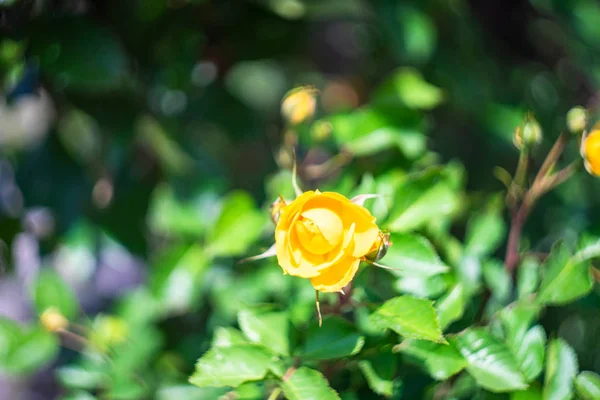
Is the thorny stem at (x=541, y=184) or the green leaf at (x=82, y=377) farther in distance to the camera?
the green leaf at (x=82, y=377)

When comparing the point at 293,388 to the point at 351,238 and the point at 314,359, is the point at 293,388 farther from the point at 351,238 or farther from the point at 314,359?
the point at 351,238

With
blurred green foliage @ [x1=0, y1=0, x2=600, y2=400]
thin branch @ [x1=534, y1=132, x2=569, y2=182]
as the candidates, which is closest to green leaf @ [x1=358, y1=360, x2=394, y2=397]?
blurred green foliage @ [x1=0, y1=0, x2=600, y2=400]

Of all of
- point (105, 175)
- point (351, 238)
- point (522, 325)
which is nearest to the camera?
point (351, 238)

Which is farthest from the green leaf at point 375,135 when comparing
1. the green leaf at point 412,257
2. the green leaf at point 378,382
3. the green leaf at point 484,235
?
the green leaf at point 378,382

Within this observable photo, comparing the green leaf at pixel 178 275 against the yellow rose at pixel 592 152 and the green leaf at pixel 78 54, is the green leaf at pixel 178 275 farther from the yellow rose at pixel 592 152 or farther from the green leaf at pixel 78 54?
the yellow rose at pixel 592 152

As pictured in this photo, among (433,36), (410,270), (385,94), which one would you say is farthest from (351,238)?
(433,36)

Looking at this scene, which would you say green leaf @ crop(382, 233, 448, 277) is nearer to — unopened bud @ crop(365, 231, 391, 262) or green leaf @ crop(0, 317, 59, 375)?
unopened bud @ crop(365, 231, 391, 262)

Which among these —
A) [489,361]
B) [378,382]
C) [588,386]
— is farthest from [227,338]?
[588,386]
